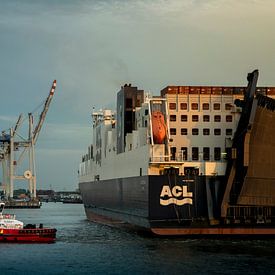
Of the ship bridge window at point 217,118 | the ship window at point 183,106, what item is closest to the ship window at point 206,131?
the ship bridge window at point 217,118

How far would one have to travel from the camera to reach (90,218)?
8912 cm

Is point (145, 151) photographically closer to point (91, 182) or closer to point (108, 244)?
point (108, 244)

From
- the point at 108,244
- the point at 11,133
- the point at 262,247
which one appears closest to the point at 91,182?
the point at 108,244

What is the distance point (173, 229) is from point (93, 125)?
1533 inches

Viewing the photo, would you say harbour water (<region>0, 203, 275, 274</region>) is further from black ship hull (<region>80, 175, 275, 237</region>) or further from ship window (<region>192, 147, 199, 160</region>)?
ship window (<region>192, 147, 199, 160</region>)

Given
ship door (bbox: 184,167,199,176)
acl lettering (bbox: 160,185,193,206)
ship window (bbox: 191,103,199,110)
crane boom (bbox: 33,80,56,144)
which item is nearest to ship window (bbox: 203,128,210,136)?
ship window (bbox: 191,103,199,110)

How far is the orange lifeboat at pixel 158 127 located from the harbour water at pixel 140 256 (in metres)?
8.22

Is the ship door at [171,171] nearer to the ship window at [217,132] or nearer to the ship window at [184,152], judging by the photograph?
the ship window at [184,152]

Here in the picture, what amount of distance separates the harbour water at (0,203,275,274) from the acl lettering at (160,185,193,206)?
2958 mm

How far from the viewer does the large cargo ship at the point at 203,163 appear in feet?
163

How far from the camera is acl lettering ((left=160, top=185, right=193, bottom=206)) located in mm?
49938

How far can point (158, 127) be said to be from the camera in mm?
52875

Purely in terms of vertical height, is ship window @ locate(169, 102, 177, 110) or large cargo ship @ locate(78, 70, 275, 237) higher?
ship window @ locate(169, 102, 177, 110)

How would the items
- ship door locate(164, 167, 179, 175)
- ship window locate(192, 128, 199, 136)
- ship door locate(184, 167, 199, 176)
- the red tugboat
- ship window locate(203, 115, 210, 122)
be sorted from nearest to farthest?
ship door locate(164, 167, 179, 175), ship door locate(184, 167, 199, 176), the red tugboat, ship window locate(192, 128, 199, 136), ship window locate(203, 115, 210, 122)
